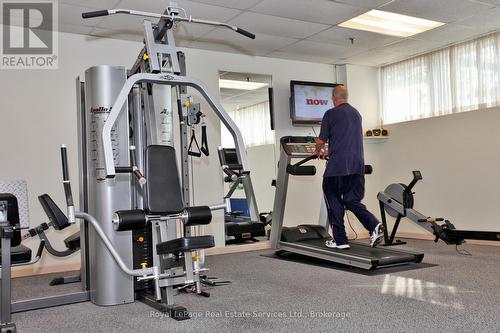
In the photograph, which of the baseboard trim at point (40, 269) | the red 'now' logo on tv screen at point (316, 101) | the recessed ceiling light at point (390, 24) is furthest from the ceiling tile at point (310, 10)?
the baseboard trim at point (40, 269)

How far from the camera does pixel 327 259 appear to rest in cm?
449

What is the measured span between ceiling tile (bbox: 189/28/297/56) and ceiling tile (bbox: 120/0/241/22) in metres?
0.44

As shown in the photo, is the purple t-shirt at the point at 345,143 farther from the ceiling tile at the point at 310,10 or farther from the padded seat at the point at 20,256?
the padded seat at the point at 20,256

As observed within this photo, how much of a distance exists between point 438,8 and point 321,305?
137 inches

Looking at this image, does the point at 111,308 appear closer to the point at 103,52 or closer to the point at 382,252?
the point at 382,252

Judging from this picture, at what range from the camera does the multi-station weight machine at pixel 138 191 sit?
2.84 metres

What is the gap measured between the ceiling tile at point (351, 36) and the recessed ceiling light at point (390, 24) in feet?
0.33

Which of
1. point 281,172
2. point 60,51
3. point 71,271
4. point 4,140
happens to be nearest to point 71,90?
point 60,51

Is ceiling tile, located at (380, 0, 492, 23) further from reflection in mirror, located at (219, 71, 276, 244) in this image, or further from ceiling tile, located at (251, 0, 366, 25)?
reflection in mirror, located at (219, 71, 276, 244)

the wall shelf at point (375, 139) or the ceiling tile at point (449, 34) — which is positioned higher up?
the ceiling tile at point (449, 34)

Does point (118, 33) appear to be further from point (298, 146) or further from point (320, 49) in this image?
point (320, 49)

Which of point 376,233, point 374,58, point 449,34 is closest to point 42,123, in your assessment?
point 376,233

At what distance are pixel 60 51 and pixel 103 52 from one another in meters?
0.48

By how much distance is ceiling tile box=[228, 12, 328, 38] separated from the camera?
491 centimetres
